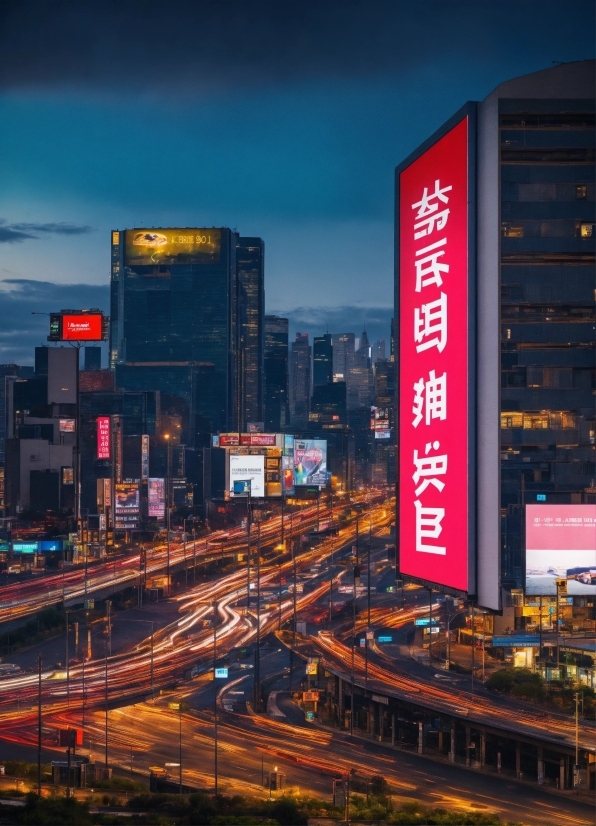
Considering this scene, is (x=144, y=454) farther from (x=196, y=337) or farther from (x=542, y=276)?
(x=196, y=337)

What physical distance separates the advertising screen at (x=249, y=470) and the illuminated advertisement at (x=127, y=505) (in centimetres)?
902

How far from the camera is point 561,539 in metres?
22.8

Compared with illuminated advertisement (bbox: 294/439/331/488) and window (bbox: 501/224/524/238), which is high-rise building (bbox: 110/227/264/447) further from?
window (bbox: 501/224/524/238)

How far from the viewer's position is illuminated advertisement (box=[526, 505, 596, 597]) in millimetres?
22516

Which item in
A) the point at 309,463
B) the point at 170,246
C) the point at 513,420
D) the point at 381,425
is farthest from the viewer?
the point at 170,246

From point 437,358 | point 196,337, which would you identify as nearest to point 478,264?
point 437,358

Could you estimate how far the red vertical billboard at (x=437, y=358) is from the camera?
12.3 m

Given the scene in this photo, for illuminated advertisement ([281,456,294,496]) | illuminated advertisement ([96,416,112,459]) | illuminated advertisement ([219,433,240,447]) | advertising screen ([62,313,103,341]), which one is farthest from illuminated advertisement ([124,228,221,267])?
illuminated advertisement ([96,416,112,459])

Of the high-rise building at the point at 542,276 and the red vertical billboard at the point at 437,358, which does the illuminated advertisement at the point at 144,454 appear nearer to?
the high-rise building at the point at 542,276

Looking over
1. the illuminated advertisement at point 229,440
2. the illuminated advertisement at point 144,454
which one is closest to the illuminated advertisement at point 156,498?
the illuminated advertisement at point 229,440

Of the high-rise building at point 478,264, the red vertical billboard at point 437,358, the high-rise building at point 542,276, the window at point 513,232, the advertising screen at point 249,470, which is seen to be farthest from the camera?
the advertising screen at point 249,470

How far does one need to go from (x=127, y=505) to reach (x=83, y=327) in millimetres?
13550

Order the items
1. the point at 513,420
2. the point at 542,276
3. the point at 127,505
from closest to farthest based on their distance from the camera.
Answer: the point at 542,276
the point at 513,420
the point at 127,505

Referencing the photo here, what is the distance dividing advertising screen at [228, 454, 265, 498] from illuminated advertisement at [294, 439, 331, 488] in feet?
30.0
